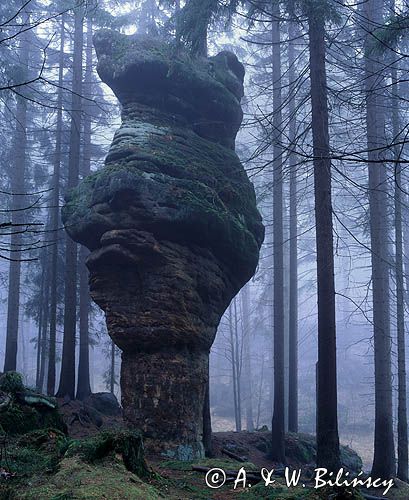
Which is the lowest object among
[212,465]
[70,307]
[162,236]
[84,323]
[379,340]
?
[212,465]

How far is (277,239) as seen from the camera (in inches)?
686

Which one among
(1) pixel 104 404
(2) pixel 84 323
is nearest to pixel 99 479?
(1) pixel 104 404

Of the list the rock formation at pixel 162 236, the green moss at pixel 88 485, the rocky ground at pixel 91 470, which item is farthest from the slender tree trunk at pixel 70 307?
the green moss at pixel 88 485

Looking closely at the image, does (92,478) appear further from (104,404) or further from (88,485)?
(104,404)

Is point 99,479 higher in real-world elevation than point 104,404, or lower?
higher

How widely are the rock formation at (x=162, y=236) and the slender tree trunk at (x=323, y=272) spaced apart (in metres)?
1.92

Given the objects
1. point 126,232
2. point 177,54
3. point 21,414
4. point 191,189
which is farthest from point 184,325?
point 177,54

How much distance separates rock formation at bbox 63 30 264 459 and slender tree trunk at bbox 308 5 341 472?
1.92m

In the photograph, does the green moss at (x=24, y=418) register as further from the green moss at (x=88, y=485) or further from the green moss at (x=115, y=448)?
the green moss at (x=88, y=485)

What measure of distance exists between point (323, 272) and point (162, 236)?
398 cm

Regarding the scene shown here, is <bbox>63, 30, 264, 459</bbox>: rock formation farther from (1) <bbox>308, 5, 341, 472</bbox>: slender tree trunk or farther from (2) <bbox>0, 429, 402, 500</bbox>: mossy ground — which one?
(2) <bbox>0, 429, 402, 500</bbox>: mossy ground

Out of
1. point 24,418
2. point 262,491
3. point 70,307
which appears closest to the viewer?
point 262,491

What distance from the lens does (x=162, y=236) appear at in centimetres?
1203

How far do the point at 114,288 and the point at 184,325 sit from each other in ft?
6.35
